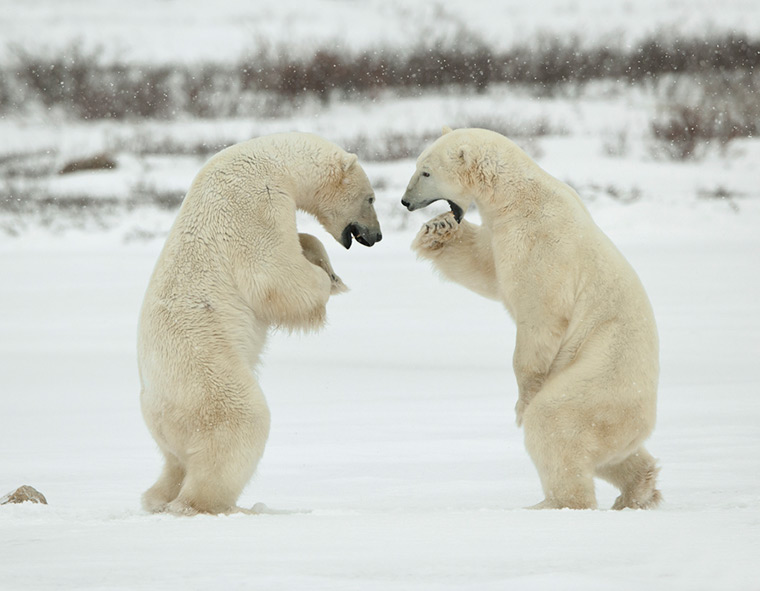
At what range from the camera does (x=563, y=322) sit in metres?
3.54

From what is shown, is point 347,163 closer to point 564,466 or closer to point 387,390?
point 564,466

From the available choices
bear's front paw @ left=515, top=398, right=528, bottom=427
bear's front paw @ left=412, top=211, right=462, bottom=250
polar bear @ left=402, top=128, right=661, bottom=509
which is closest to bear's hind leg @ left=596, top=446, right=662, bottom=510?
polar bear @ left=402, top=128, right=661, bottom=509

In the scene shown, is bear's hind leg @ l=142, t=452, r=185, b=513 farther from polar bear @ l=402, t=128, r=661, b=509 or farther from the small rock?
polar bear @ l=402, t=128, r=661, b=509

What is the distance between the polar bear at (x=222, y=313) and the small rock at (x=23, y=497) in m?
0.37

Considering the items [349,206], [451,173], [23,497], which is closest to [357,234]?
[349,206]

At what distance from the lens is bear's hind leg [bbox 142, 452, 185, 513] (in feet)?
11.4

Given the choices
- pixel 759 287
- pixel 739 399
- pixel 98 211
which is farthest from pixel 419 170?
pixel 98 211

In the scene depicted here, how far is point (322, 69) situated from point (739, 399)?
1484 cm

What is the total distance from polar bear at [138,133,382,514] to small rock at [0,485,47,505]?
366 mm

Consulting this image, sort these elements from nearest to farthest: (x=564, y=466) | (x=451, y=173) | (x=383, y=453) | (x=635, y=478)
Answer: (x=564, y=466) < (x=635, y=478) < (x=451, y=173) < (x=383, y=453)

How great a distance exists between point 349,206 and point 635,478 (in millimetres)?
1454

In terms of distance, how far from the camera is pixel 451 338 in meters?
7.75

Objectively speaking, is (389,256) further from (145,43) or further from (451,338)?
(145,43)

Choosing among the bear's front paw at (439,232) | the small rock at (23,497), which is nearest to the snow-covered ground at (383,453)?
the small rock at (23,497)
